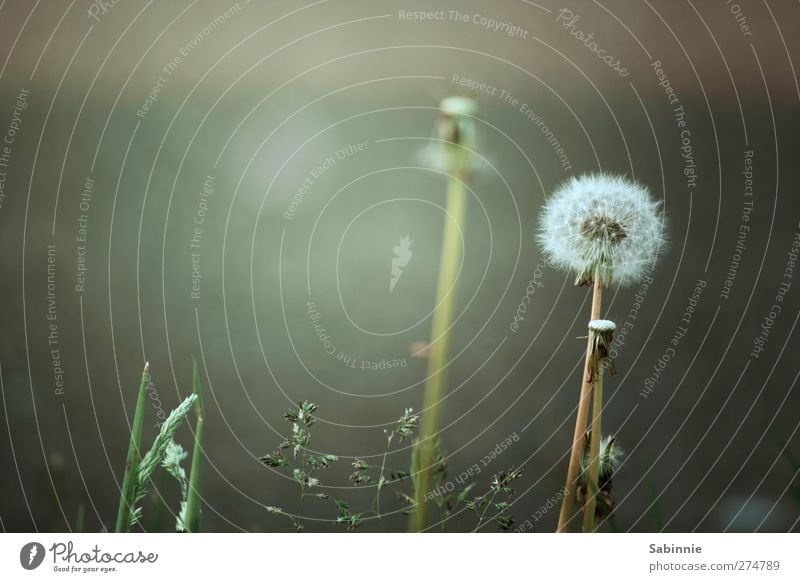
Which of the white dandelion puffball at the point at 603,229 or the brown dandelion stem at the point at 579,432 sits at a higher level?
the white dandelion puffball at the point at 603,229

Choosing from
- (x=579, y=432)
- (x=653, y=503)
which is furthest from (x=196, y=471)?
(x=653, y=503)

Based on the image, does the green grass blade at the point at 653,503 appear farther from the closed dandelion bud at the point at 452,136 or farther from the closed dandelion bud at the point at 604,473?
the closed dandelion bud at the point at 452,136

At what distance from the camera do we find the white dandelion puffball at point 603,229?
0.88m

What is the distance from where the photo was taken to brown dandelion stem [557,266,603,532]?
2.85 ft

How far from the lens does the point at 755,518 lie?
3.22 feet

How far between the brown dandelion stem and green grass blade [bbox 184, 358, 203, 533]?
0.41 meters

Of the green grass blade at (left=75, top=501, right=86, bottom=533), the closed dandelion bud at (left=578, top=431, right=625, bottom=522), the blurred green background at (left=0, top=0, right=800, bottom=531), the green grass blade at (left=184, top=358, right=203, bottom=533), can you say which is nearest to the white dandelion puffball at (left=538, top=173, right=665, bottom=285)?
the blurred green background at (left=0, top=0, right=800, bottom=531)

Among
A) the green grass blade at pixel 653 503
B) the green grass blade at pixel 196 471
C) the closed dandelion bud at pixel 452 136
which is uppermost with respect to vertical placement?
the closed dandelion bud at pixel 452 136

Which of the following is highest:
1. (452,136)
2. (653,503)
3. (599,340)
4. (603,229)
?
(452,136)

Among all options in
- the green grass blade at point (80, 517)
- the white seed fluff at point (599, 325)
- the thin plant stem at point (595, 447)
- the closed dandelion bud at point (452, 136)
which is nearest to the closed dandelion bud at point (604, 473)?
the thin plant stem at point (595, 447)

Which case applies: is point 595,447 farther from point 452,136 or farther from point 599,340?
point 452,136

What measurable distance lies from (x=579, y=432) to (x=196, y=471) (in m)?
0.42

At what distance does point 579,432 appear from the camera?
34.2 inches

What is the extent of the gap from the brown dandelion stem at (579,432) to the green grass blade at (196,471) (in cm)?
41
